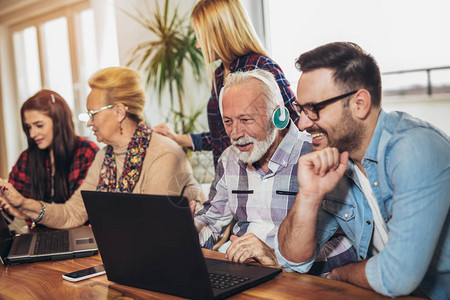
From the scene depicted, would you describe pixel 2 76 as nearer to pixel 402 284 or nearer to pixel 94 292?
pixel 94 292

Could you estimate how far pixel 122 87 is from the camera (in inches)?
95.6

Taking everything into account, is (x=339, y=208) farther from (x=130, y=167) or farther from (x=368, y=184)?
(x=130, y=167)

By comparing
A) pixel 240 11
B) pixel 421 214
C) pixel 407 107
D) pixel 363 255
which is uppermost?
pixel 240 11

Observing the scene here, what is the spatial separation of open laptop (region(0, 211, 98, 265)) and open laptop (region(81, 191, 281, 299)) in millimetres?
454

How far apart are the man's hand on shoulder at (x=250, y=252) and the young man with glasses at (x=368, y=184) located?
1.9 inches

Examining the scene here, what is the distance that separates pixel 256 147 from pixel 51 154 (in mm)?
1678

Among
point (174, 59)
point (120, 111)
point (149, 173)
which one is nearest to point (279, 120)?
point (149, 173)

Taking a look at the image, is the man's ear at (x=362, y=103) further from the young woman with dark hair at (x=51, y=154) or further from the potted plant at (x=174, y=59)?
the potted plant at (x=174, y=59)

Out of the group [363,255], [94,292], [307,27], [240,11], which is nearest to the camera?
[94,292]

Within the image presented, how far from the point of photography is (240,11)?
7.12 ft

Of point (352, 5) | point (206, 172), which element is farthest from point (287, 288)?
point (206, 172)

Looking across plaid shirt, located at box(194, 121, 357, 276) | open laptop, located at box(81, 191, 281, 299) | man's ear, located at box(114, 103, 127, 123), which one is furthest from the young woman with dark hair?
open laptop, located at box(81, 191, 281, 299)

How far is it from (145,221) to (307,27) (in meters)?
2.46

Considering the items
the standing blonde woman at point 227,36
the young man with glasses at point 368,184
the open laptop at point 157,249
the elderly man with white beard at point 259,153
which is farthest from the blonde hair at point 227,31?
the open laptop at point 157,249
